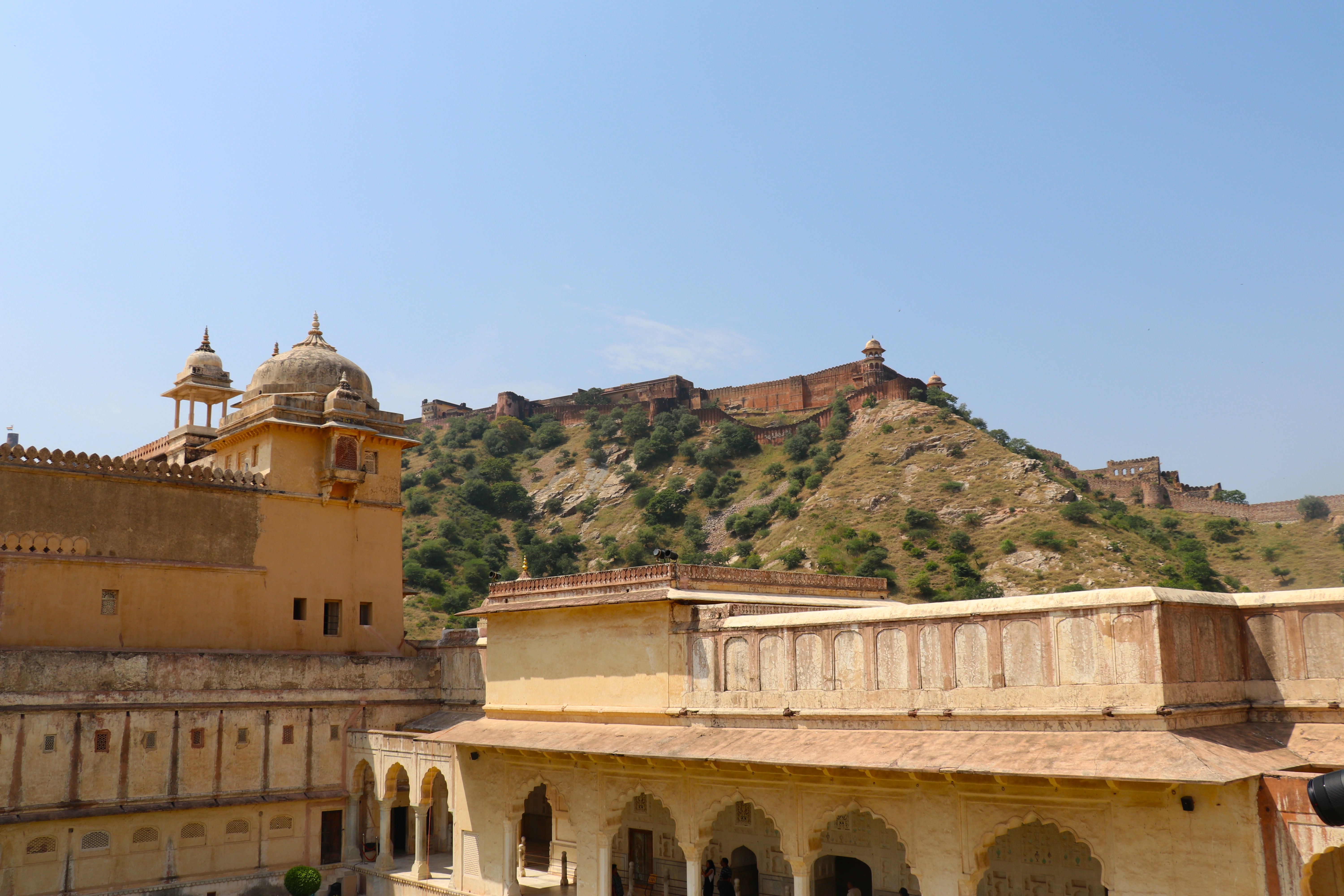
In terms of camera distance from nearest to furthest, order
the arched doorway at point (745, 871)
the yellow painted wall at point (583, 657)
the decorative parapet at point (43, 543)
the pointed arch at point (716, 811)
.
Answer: the pointed arch at point (716, 811) → the yellow painted wall at point (583, 657) → the arched doorway at point (745, 871) → the decorative parapet at point (43, 543)

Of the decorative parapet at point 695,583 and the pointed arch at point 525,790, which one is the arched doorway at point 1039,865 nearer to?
the decorative parapet at point 695,583

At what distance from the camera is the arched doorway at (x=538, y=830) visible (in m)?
23.4

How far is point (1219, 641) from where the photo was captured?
1343 cm

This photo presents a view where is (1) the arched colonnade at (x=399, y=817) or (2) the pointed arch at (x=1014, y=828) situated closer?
(2) the pointed arch at (x=1014, y=828)

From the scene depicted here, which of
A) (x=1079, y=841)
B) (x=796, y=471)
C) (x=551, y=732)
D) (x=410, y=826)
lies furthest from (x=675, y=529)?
(x=1079, y=841)

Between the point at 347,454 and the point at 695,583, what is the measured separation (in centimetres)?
1119

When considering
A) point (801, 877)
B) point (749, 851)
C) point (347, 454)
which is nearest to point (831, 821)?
point (801, 877)

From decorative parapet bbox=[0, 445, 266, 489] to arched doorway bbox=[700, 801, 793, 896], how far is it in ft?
41.7

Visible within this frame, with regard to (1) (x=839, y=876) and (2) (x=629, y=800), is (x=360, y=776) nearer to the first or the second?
(2) (x=629, y=800)

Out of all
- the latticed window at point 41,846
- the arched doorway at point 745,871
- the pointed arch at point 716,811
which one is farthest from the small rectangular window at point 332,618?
the pointed arch at point 716,811

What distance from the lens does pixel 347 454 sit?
84.7ft

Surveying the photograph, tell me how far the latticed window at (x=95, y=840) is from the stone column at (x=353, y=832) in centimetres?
473

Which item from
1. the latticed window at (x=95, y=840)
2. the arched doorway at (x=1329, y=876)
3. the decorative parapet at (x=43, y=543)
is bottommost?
the latticed window at (x=95, y=840)

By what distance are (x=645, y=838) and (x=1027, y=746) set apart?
10.1 m
